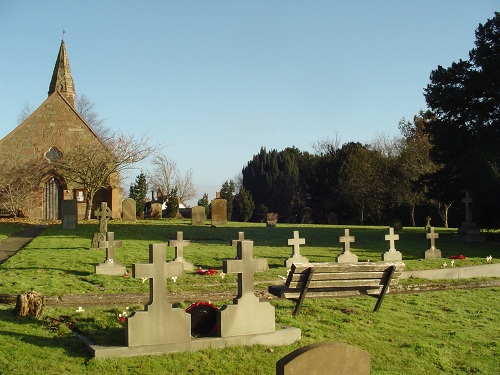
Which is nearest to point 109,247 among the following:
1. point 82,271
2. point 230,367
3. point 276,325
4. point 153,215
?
point 82,271

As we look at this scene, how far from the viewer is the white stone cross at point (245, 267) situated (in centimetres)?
837

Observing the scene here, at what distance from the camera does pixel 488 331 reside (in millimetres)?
10281

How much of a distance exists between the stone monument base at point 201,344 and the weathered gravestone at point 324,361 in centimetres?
397

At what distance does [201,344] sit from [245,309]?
0.80 metres

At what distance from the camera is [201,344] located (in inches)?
309

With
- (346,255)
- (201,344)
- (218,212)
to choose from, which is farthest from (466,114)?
(201,344)

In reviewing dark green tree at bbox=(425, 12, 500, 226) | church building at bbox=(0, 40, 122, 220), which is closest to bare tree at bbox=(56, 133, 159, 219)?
church building at bbox=(0, 40, 122, 220)

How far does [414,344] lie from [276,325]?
2.02 metres

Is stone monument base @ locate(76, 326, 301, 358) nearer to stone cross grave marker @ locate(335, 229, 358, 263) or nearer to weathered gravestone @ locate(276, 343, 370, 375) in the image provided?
weathered gravestone @ locate(276, 343, 370, 375)

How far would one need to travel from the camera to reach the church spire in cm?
5875

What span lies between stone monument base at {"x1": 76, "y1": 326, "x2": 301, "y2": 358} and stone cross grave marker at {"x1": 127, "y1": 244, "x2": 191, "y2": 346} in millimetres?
66

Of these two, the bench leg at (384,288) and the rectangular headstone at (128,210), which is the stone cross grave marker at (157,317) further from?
the rectangular headstone at (128,210)

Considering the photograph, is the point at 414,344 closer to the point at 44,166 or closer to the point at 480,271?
the point at 480,271

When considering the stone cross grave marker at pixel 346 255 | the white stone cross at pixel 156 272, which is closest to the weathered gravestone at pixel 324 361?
the white stone cross at pixel 156 272
